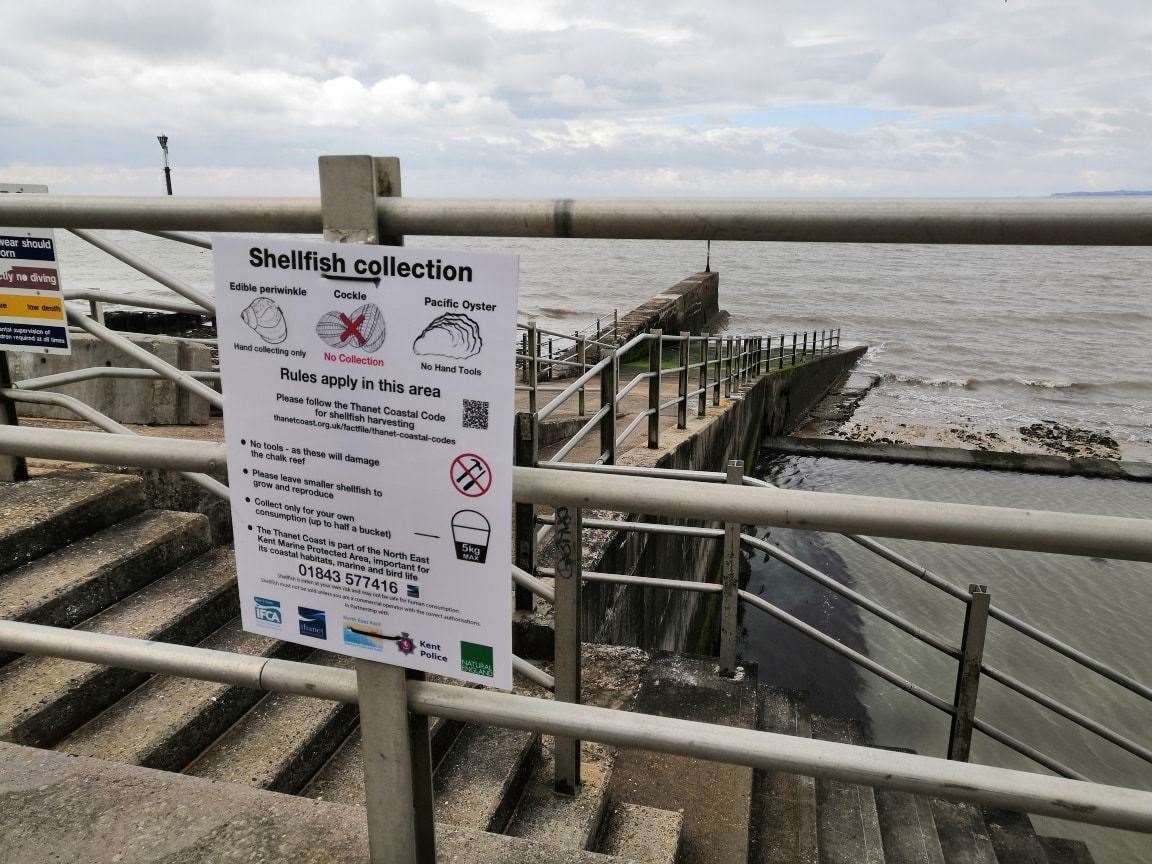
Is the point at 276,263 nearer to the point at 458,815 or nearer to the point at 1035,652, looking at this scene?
the point at 458,815

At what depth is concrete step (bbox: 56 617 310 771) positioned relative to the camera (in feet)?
8.61

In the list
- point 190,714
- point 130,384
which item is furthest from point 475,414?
point 130,384

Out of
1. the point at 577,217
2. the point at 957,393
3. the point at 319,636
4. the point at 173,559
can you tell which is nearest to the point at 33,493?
the point at 173,559

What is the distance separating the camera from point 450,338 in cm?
117

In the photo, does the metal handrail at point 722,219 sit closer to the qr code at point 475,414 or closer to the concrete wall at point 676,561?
the qr code at point 475,414

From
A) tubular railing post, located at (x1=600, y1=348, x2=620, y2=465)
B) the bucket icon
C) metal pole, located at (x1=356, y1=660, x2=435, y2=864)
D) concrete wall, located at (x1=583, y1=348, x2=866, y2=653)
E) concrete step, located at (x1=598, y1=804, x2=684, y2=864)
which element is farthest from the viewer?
tubular railing post, located at (x1=600, y1=348, x2=620, y2=465)

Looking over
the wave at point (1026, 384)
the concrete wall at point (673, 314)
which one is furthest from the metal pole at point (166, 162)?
the wave at point (1026, 384)

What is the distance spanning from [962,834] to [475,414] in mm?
3372

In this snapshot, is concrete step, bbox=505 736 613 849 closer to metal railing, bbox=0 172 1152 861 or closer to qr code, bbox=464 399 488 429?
metal railing, bbox=0 172 1152 861

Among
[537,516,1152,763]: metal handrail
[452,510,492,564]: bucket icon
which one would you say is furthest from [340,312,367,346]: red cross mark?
[537,516,1152,763]: metal handrail

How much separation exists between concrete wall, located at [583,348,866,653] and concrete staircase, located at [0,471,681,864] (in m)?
1.73

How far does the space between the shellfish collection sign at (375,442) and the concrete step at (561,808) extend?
5.39 ft

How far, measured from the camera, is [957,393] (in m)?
27.3

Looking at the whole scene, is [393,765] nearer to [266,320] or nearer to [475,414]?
[475,414]
